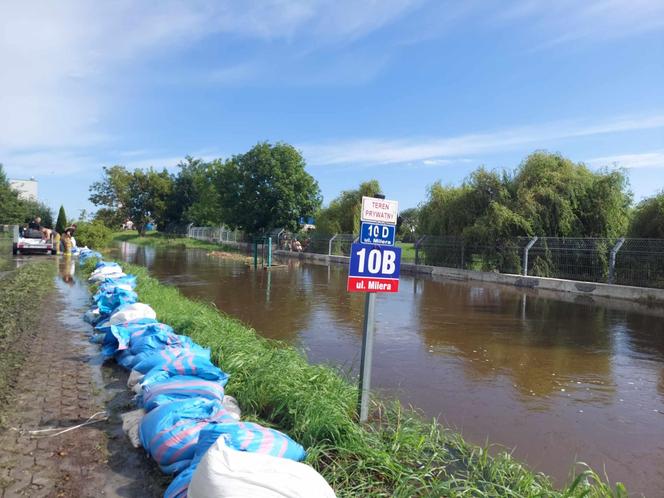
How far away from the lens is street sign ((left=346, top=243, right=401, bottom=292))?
11.9ft

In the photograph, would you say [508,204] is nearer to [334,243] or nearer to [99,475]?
[334,243]

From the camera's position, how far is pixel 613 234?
17859mm

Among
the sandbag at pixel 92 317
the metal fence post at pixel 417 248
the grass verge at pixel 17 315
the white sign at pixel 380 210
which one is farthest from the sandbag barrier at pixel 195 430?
the metal fence post at pixel 417 248

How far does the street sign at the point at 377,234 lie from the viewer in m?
3.62

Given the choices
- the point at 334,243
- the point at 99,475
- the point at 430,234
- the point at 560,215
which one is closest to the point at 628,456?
the point at 99,475

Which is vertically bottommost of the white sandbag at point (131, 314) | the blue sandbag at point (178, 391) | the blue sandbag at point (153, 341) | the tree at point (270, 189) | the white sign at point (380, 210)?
the blue sandbag at point (178, 391)

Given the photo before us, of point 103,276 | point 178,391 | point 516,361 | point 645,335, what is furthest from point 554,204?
point 178,391

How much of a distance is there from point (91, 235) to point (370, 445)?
26.0 metres

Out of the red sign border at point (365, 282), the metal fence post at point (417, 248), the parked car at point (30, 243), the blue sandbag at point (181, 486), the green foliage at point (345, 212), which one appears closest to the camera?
the blue sandbag at point (181, 486)

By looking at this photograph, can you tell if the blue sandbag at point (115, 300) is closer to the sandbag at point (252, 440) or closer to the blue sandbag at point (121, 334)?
the blue sandbag at point (121, 334)

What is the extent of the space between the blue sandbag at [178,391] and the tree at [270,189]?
2882 cm

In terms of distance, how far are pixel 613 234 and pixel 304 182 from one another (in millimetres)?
19993

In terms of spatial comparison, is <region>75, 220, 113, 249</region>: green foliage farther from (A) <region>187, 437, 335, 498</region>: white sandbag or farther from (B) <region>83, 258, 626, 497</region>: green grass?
(A) <region>187, 437, 335, 498</region>: white sandbag

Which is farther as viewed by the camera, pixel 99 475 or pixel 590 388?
pixel 590 388
